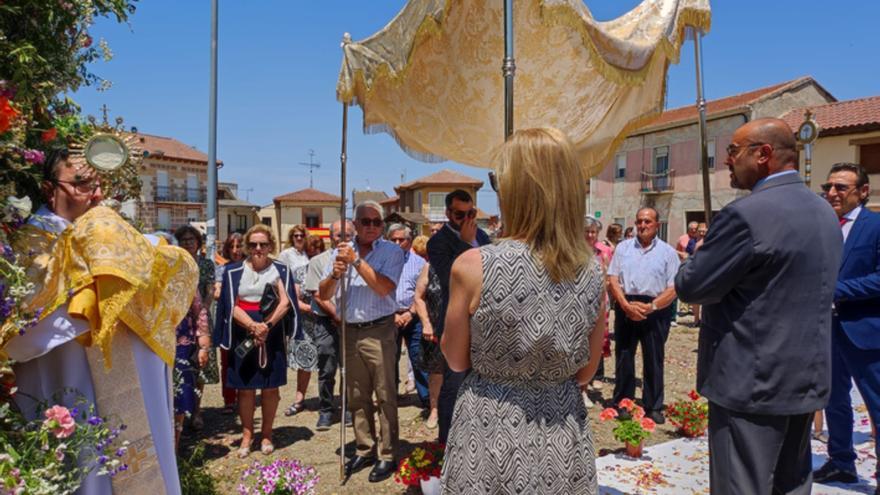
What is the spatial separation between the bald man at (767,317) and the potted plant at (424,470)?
1713 millimetres

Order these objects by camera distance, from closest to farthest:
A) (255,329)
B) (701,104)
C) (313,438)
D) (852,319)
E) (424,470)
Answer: (852,319)
(424,470)
(701,104)
(255,329)
(313,438)

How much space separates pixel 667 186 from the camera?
28219 millimetres

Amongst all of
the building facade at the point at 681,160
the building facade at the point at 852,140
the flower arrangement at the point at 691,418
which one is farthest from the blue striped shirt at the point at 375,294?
the building facade at the point at 681,160

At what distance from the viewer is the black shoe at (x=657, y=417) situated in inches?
210

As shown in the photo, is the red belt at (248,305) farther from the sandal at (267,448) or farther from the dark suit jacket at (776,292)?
the dark suit jacket at (776,292)

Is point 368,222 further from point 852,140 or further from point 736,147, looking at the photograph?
point 852,140

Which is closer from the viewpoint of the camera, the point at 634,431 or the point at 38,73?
the point at 38,73

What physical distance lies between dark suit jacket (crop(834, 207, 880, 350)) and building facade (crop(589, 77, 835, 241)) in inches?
837

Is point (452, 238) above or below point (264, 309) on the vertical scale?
above

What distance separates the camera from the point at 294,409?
5832 millimetres

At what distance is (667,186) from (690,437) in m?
25.5

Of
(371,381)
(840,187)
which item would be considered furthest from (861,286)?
(371,381)

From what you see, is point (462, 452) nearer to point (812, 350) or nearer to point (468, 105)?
point (812, 350)

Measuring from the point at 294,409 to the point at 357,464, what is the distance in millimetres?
1809
